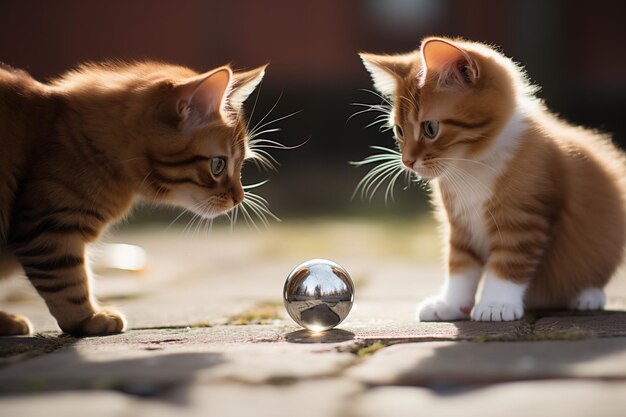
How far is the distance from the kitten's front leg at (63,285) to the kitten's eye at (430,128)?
1182mm

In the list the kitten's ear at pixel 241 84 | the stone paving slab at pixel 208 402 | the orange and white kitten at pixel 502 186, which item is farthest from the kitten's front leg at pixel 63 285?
the orange and white kitten at pixel 502 186

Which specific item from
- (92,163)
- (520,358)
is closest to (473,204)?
(520,358)

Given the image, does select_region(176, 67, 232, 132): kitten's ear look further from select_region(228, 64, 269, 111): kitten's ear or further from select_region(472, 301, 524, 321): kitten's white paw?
select_region(472, 301, 524, 321): kitten's white paw

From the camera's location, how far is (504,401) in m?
1.57

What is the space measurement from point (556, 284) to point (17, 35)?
9.31 m

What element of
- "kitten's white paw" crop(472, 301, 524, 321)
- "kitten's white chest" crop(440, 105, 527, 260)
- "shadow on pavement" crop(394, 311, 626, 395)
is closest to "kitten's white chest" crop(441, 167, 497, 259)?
"kitten's white chest" crop(440, 105, 527, 260)

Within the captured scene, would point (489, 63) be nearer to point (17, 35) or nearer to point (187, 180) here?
point (187, 180)

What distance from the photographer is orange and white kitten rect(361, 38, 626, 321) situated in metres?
2.72

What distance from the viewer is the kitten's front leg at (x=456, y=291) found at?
9.04ft

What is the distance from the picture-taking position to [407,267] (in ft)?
14.0

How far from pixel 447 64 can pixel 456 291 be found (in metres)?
0.76

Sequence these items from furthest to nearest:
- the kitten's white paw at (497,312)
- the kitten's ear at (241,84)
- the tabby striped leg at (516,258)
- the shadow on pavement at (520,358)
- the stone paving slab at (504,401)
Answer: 1. the kitten's ear at (241,84)
2. the tabby striped leg at (516,258)
3. the kitten's white paw at (497,312)
4. the shadow on pavement at (520,358)
5. the stone paving slab at (504,401)

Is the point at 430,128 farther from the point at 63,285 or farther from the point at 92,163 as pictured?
the point at 63,285

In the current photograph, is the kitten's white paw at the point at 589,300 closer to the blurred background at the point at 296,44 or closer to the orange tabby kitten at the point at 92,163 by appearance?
the orange tabby kitten at the point at 92,163
